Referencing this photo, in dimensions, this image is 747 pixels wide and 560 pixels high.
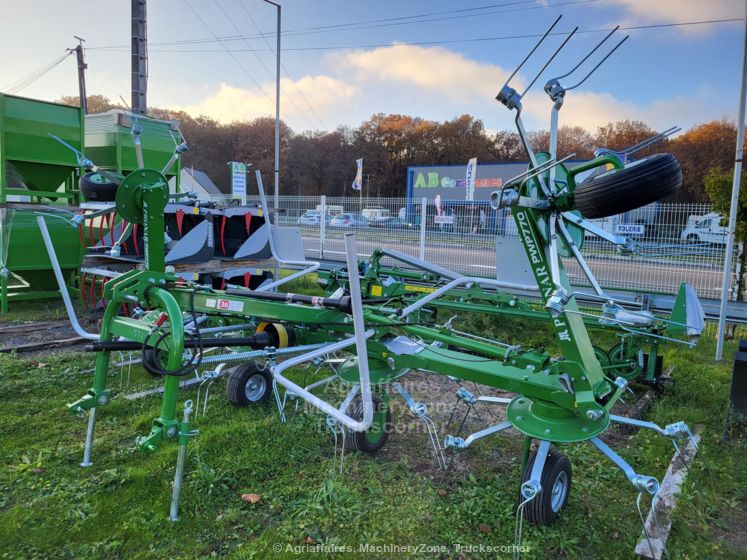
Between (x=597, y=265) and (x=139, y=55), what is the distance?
10344 mm

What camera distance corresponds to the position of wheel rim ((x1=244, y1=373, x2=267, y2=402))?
4.44 m

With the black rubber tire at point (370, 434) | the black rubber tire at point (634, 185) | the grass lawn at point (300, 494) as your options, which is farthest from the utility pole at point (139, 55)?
the black rubber tire at point (634, 185)

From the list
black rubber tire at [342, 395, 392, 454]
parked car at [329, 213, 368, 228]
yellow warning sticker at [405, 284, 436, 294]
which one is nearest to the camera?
black rubber tire at [342, 395, 392, 454]

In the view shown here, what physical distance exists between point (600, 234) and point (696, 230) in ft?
27.7

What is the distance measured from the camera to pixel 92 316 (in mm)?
7586

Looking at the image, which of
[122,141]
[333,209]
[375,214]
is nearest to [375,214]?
[375,214]

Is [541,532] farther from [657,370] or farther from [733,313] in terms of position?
[733,313]

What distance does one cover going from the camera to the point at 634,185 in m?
2.47

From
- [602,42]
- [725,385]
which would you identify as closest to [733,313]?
[725,385]

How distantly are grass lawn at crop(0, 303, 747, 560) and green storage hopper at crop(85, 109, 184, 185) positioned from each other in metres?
6.15

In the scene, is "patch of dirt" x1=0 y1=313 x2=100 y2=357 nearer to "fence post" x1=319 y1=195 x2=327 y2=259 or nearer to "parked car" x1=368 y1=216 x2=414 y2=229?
"fence post" x1=319 y1=195 x2=327 y2=259

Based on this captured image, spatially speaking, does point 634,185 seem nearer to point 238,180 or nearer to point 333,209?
point 238,180

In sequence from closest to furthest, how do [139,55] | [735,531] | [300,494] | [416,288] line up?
[735,531], [300,494], [416,288], [139,55]

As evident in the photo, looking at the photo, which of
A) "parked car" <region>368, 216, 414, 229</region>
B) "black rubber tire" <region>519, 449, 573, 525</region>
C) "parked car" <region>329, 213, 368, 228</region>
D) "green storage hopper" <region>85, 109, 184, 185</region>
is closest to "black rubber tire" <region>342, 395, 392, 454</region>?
"black rubber tire" <region>519, 449, 573, 525</region>
